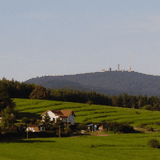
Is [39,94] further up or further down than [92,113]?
further up

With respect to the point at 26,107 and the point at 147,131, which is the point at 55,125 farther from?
the point at 26,107

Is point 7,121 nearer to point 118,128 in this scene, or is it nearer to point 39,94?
point 118,128

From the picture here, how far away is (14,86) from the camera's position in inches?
7820

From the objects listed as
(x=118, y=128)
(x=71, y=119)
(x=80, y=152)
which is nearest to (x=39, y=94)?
(x=71, y=119)

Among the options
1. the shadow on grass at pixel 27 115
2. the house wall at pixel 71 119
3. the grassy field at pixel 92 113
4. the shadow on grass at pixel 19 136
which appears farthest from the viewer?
the grassy field at pixel 92 113

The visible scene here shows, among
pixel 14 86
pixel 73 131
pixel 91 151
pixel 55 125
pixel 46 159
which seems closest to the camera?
Result: pixel 46 159

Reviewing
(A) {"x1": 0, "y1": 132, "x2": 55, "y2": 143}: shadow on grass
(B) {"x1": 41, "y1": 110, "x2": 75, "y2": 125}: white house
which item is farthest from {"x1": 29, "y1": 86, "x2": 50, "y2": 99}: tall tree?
(A) {"x1": 0, "y1": 132, "x2": 55, "y2": 143}: shadow on grass

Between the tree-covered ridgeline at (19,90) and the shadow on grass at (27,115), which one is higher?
the tree-covered ridgeline at (19,90)

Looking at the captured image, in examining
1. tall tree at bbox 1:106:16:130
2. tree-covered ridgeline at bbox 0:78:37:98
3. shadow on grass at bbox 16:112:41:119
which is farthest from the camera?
tree-covered ridgeline at bbox 0:78:37:98

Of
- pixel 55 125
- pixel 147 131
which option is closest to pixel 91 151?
pixel 55 125

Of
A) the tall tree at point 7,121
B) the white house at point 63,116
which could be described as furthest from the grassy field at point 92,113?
the tall tree at point 7,121

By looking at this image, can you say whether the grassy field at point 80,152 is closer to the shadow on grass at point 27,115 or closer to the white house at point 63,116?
the white house at point 63,116

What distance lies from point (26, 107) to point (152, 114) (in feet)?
204

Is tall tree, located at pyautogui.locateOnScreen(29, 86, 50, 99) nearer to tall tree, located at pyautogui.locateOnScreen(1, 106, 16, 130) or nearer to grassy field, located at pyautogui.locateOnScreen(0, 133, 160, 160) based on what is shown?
tall tree, located at pyautogui.locateOnScreen(1, 106, 16, 130)
